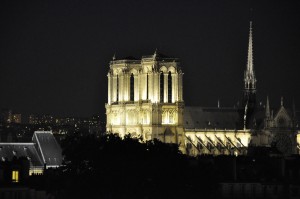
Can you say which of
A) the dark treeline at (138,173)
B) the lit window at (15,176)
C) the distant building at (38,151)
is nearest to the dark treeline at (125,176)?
the dark treeline at (138,173)

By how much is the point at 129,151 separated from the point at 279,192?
11736 mm

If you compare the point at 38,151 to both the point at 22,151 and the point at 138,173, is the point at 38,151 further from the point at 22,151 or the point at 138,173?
the point at 138,173

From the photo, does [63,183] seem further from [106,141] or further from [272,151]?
[272,151]

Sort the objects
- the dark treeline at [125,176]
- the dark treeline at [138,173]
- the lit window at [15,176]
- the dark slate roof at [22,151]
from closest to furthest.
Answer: the lit window at [15,176] → the dark treeline at [125,176] → the dark treeline at [138,173] → the dark slate roof at [22,151]

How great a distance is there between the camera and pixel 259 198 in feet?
450

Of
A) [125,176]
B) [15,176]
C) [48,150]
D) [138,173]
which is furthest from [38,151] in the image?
[15,176]

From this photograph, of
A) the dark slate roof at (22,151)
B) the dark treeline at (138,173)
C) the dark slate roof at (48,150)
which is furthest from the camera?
the dark slate roof at (48,150)

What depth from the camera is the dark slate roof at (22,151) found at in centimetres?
16950

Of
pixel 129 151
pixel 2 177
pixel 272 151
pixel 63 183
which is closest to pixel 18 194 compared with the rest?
pixel 2 177

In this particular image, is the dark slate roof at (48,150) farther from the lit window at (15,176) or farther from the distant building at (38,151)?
the lit window at (15,176)

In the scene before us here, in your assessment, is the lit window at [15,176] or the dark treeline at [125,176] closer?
the lit window at [15,176]

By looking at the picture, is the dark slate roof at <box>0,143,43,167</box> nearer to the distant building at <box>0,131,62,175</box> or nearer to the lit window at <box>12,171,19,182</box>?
the distant building at <box>0,131,62,175</box>

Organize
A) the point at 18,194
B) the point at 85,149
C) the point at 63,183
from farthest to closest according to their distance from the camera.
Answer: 1. the point at 85,149
2. the point at 63,183
3. the point at 18,194

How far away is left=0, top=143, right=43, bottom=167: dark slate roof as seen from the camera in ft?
556
